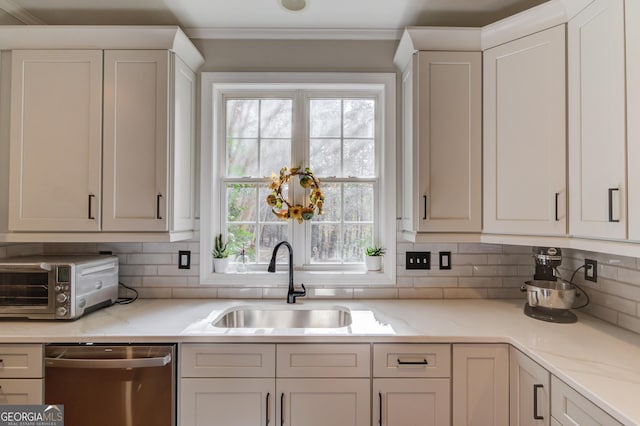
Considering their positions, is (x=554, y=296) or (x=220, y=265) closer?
(x=554, y=296)

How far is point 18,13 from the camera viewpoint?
6.17ft

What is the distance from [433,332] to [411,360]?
16 cm

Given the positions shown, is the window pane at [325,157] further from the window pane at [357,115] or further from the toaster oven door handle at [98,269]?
the toaster oven door handle at [98,269]

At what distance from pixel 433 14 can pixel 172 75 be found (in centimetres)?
151

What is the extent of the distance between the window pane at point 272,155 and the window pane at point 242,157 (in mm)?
47

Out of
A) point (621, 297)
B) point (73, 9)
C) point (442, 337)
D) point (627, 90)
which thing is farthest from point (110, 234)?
point (621, 297)

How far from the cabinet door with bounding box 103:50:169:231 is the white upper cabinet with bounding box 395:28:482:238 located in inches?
53.7

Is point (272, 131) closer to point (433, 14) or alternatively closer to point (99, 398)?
point (433, 14)

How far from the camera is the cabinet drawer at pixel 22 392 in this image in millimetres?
1437

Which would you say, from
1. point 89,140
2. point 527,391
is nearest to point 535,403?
point 527,391

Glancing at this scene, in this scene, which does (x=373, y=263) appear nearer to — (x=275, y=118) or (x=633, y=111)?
(x=275, y=118)

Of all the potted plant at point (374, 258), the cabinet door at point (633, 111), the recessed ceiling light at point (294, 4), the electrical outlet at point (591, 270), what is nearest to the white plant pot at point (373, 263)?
the potted plant at point (374, 258)

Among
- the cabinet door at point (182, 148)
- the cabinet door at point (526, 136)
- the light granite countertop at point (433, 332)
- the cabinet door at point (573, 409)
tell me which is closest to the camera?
the cabinet door at point (573, 409)

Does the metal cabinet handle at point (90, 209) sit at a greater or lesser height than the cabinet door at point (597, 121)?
lesser
